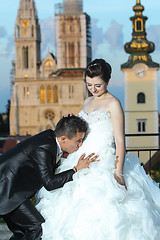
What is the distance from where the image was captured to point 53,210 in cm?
358

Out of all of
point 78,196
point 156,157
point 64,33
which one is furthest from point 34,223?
point 64,33

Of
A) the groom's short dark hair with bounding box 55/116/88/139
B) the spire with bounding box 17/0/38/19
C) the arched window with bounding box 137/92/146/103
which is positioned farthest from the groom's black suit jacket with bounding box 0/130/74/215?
the spire with bounding box 17/0/38/19

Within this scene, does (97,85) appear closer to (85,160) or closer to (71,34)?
(85,160)

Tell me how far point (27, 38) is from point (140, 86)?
108 ft

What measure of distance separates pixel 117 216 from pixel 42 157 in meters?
0.80

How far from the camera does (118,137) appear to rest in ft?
12.0

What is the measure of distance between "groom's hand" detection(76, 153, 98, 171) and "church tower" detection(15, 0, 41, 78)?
268 ft

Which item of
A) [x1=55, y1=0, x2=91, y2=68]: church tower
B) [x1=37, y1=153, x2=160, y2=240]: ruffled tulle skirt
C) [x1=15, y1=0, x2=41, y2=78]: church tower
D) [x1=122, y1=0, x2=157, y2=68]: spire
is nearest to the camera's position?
[x1=37, y1=153, x2=160, y2=240]: ruffled tulle skirt

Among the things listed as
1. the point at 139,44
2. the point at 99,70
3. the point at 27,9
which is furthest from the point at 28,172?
the point at 27,9

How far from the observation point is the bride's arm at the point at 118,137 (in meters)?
3.61

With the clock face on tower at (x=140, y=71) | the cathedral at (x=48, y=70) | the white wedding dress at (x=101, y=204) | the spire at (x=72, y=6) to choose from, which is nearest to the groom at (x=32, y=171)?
the white wedding dress at (x=101, y=204)

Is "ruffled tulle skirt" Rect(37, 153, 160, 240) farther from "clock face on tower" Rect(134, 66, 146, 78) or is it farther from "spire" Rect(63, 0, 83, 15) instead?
"spire" Rect(63, 0, 83, 15)

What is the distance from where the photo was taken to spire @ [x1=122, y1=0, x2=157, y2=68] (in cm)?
5542

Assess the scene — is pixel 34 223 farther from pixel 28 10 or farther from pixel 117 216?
pixel 28 10
